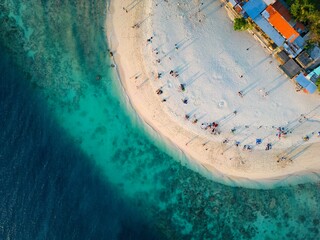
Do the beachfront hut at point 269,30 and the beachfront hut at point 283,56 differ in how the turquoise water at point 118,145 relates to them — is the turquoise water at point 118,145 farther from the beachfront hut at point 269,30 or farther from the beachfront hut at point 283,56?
the beachfront hut at point 269,30

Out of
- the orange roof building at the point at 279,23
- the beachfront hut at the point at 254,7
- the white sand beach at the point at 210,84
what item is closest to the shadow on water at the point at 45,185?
the white sand beach at the point at 210,84

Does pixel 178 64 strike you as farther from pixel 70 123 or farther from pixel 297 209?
pixel 297 209

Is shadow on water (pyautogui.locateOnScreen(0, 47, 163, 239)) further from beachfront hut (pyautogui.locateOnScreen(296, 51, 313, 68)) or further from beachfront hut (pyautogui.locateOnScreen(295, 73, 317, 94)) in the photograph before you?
beachfront hut (pyautogui.locateOnScreen(296, 51, 313, 68))

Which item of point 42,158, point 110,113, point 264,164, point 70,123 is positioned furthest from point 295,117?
point 42,158

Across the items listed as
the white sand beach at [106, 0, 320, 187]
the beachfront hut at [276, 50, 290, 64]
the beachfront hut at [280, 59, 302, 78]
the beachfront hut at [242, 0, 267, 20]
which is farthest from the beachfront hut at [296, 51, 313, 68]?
the beachfront hut at [242, 0, 267, 20]

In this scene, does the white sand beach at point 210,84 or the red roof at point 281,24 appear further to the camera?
the white sand beach at point 210,84

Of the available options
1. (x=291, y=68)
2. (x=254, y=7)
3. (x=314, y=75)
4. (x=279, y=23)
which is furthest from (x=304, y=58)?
(x=254, y=7)
